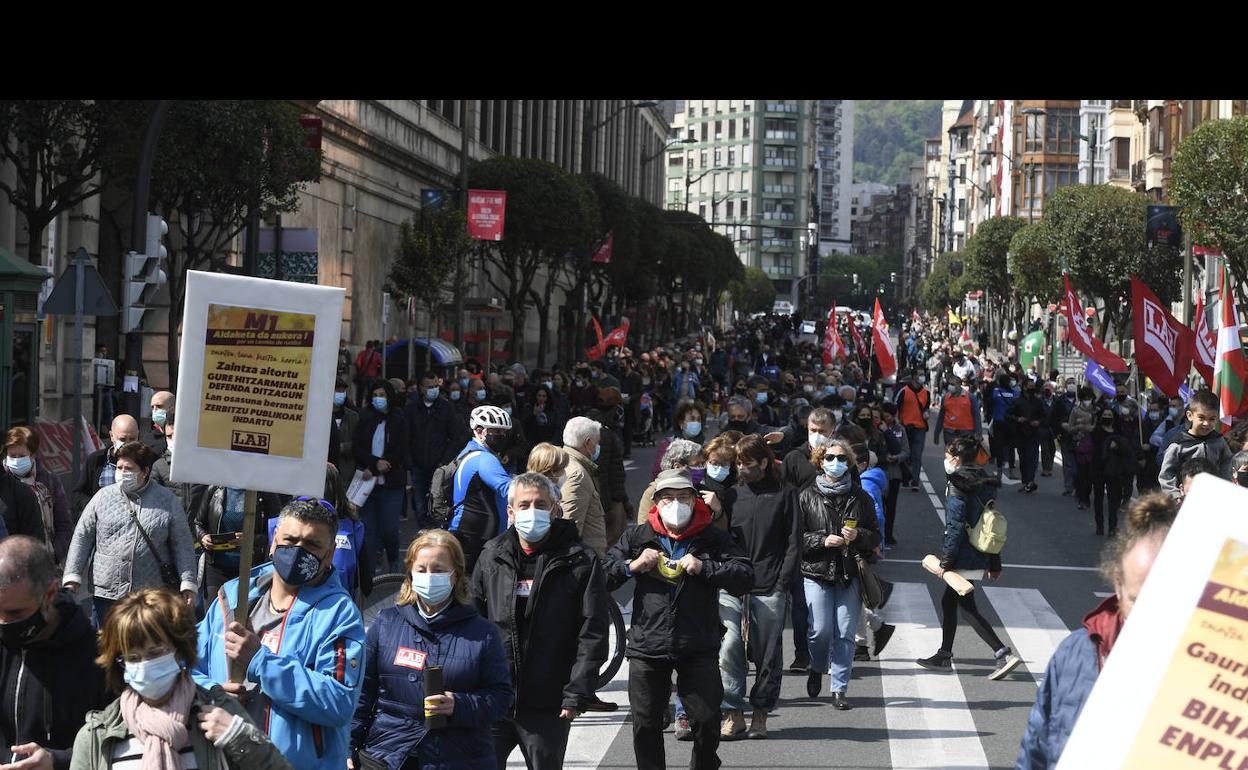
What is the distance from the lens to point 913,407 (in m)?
22.8

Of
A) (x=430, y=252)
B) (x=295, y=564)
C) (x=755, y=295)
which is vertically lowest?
(x=295, y=564)

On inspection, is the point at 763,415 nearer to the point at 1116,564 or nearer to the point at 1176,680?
the point at 1116,564

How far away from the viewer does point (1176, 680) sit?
292 cm

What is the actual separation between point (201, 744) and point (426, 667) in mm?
1404

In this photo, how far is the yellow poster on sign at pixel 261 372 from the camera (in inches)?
224

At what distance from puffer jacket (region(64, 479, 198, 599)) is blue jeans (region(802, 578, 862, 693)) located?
3.85 meters

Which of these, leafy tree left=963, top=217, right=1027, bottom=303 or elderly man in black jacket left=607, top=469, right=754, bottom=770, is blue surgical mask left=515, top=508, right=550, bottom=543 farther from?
leafy tree left=963, top=217, right=1027, bottom=303

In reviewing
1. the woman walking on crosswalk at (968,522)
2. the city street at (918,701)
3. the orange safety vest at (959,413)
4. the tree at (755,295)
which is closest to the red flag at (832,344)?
the orange safety vest at (959,413)

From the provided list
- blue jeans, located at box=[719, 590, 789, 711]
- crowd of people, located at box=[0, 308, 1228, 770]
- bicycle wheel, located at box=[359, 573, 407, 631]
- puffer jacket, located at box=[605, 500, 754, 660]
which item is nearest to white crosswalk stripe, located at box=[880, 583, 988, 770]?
crowd of people, located at box=[0, 308, 1228, 770]

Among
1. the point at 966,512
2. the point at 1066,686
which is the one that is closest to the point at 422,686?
the point at 1066,686

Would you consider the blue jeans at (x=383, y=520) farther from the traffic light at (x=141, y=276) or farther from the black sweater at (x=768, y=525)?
the black sweater at (x=768, y=525)

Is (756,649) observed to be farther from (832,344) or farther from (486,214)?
(486,214)

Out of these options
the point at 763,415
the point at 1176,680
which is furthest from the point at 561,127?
the point at 1176,680
